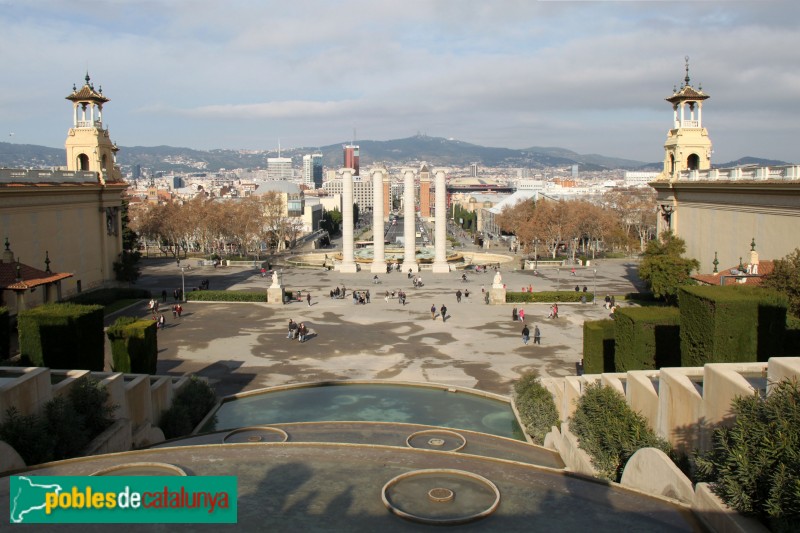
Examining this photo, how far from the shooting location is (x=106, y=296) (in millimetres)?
45656

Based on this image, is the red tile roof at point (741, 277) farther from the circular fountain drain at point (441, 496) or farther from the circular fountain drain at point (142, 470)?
the circular fountain drain at point (142, 470)

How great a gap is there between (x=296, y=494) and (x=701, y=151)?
157 feet

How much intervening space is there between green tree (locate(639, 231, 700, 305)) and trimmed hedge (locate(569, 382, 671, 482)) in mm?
27748

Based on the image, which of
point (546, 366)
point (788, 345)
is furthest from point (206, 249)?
point (788, 345)

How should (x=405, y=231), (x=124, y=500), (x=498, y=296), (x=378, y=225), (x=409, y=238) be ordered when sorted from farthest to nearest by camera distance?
1. (x=378, y=225)
2. (x=405, y=231)
3. (x=409, y=238)
4. (x=498, y=296)
5. (x=124, y=500)

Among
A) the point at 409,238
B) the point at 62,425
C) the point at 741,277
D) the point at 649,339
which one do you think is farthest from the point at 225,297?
the point at 62,425

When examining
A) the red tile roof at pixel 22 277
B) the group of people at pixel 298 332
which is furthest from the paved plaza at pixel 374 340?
the red tile roof at pixel 22 277

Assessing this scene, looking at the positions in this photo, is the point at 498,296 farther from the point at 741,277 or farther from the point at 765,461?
the point at 765,461

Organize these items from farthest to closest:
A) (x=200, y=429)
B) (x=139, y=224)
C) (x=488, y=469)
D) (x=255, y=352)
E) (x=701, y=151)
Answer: (x=139, y=224) < (x=701, y=151) < (x=255, y=352) < (x=200, y=429) < (x=488, y=469)

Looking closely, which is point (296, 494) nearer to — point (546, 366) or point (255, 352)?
point (546, 366)

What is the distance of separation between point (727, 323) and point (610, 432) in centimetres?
457

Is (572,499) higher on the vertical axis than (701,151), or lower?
lower

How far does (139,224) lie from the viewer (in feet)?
319

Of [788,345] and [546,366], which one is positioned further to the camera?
[546,366]
